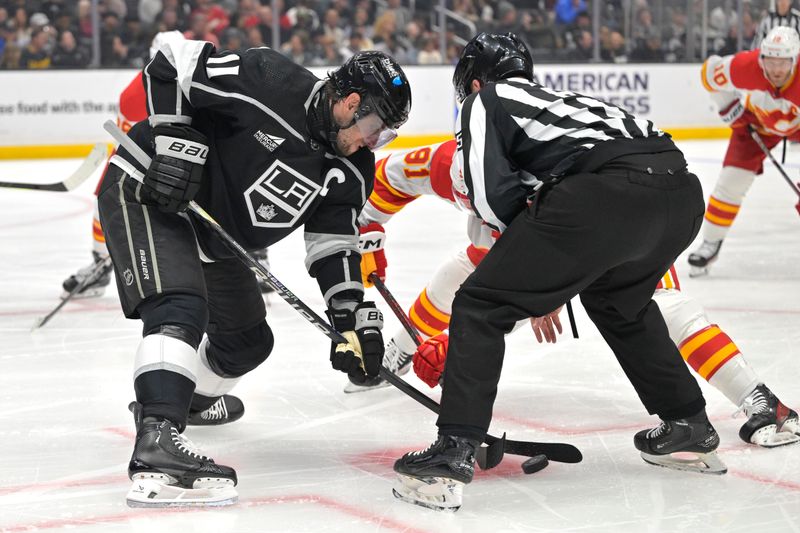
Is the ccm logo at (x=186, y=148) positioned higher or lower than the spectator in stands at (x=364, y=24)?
higher

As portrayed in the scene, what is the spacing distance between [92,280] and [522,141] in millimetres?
2630

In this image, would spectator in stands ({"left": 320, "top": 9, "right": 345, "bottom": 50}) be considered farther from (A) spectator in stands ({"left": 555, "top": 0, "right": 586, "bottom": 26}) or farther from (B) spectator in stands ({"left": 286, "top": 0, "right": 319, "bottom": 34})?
(A) spectator in stands ({"left": 555, "top": 0, "right": 586, "bottom": 26})

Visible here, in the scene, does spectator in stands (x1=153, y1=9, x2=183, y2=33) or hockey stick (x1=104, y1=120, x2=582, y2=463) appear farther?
spectator in stands (x1=153, y1=9, x2=183, y2=33)

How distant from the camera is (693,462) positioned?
255cm

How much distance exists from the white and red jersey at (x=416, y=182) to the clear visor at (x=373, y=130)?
0.50m

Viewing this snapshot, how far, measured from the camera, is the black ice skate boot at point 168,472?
2195mm

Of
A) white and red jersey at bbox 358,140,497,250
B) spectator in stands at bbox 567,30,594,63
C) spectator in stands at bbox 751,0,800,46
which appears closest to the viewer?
white and red jersey at bbox 358,140,497,250

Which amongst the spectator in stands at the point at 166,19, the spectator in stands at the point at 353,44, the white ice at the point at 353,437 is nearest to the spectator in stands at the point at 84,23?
the spectator in stands at the point at 166,19

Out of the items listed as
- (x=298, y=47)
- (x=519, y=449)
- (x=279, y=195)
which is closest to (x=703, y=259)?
(x=519, y=449)

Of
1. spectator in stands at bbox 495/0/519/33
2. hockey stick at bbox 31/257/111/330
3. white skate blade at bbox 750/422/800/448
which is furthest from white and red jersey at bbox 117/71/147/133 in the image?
spectator in stands at bbox 495/0/519/33

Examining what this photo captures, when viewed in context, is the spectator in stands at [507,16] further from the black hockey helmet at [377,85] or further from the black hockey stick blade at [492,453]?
the black hockey stick blade at [492,453]

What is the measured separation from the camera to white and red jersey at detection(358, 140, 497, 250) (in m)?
3.05

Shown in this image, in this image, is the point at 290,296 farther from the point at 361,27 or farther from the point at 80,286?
the point at 361,27

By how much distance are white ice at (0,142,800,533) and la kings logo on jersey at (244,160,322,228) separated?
538 millimetres
